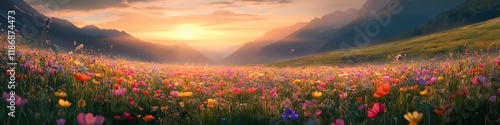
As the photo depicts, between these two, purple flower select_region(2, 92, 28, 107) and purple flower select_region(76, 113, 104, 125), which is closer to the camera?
purple flower select_region(76, 113, 104, 125)

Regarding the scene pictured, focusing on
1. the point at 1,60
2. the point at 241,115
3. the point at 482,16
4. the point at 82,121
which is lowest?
the point at 241,115

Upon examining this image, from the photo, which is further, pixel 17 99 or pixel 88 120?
pixel 17 99

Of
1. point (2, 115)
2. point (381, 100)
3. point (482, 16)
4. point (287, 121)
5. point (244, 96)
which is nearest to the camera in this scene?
point (2, 115)

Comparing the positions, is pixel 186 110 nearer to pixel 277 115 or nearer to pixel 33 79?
pixel 277 115

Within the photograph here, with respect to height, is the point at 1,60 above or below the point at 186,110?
above

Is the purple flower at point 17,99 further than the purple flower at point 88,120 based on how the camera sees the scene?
Yes

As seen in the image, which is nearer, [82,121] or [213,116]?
[82,121]

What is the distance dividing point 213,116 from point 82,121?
1.93 meters

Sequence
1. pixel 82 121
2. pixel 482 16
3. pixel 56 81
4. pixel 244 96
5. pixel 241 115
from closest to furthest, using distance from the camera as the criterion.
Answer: pixel 82 121
pixel 241 115
pixel 56 81
pixel 244 96
pixel 482 16

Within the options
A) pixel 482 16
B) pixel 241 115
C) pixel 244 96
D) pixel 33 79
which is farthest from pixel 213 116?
pixel 482 16

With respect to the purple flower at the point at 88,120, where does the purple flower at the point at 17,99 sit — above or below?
above

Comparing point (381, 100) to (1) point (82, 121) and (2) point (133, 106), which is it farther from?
(1) point (82, 121)

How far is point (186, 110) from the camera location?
13.2 feet

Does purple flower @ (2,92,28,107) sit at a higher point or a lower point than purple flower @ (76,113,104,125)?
higher
